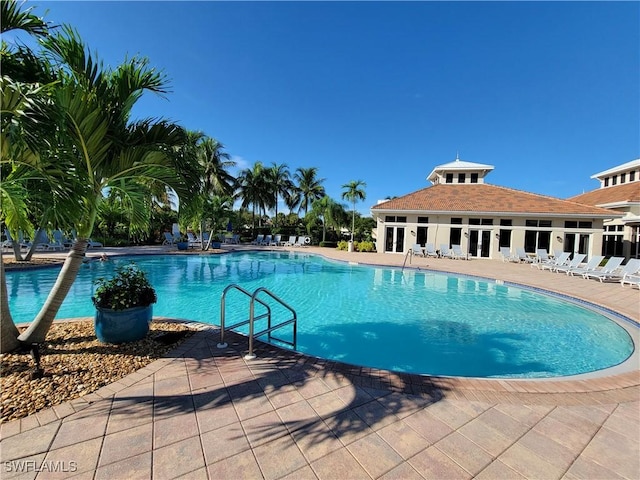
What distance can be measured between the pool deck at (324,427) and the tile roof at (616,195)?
25930mm

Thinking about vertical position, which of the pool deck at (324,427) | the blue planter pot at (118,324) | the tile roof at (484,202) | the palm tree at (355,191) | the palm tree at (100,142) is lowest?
the pool deck at (324,427)

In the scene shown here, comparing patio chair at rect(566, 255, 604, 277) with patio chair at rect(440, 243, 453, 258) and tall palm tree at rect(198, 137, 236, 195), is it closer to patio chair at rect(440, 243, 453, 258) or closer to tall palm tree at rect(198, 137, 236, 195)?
patio chair at rect(440, 243, 453, 258)

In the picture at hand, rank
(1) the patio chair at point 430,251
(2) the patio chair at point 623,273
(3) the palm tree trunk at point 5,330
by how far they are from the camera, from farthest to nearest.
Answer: (1) the patio chair at point 430,251, (2) the patio chair at point 623,273, (3) the palm tree trunk at point 5,330

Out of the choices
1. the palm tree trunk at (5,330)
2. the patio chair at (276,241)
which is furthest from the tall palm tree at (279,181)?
the palm tree trunk at (5,330)

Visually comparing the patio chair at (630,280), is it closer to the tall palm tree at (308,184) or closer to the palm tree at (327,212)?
the palm tree at (327,212)

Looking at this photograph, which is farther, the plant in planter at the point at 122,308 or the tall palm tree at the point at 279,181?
the tall palm tree at the point at 279,181

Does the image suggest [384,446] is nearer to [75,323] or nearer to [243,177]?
[75,323]

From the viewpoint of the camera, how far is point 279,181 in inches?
1323

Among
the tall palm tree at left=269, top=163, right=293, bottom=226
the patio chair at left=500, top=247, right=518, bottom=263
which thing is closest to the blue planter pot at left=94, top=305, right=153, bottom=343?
the patio chair at left=500, top=247, right=518, bottom=263

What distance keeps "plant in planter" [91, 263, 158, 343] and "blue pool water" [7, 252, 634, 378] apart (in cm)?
296

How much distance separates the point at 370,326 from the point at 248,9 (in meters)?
11.4

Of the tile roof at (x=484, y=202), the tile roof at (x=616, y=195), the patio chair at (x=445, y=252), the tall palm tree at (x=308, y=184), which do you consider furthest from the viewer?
the tall palm tree at (x=308, y=184)

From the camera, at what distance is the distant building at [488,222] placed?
60.1 feet

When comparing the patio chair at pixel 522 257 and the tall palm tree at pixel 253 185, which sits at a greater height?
the tall palm tree at pixel 253 185
